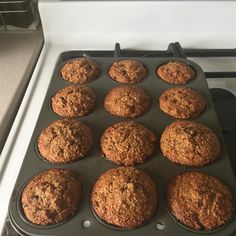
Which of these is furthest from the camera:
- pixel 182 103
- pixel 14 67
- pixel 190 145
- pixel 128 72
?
pixel 14 67

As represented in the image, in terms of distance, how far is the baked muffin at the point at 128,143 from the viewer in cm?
81

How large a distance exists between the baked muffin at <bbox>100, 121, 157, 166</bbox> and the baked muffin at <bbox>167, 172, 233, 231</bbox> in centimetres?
12

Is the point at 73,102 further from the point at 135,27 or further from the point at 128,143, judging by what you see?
the point at 135,27

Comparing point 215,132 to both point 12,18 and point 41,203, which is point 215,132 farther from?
point 12,18

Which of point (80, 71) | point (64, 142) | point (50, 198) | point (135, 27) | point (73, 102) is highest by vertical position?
point (135, 27)

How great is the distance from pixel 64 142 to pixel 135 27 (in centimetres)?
61

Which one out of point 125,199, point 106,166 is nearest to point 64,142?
point 106,166

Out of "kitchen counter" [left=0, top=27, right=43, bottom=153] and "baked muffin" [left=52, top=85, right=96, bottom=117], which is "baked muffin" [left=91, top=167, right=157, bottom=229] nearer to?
"baked muffin" [left=52, top=85, right=96, bottom=117]

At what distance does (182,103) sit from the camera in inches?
36.3

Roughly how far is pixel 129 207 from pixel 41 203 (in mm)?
198

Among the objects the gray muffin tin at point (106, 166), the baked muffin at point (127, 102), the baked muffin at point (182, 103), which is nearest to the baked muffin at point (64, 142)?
the gray muffin tin at point (106, 166)

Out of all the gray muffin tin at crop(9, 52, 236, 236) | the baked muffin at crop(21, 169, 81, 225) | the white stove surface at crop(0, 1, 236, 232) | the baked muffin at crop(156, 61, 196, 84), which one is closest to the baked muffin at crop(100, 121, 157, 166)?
the gray muffin tin at crop(9, 52, 236, 236)

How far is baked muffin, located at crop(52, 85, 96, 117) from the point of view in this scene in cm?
93

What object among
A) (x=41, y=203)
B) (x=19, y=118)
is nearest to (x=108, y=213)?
(x=41, y=203)
